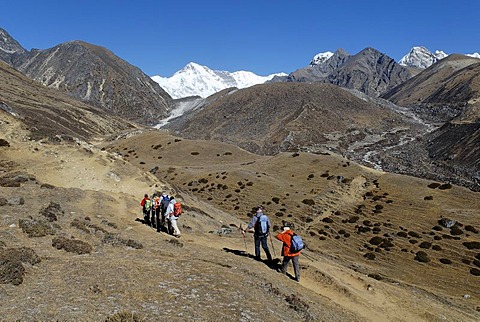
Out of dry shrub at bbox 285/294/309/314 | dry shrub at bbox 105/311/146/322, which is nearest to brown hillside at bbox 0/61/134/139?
dry shrub at bbox 285/294/309/314

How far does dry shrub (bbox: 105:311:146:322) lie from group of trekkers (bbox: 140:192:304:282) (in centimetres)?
758

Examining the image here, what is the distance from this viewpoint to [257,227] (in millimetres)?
17625

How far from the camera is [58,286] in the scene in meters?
10.8

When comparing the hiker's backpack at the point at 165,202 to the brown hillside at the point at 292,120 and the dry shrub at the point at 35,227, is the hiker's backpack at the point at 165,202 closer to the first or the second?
the dry shrub at the point at 35,227

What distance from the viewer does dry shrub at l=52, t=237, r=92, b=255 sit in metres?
14.7

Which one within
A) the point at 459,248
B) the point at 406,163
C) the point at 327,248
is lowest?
the point at 327,248

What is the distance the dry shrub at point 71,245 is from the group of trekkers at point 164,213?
6.84m

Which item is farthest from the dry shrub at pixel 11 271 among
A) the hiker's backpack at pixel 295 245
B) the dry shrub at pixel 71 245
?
the hiker's backpack at pixel 295 245

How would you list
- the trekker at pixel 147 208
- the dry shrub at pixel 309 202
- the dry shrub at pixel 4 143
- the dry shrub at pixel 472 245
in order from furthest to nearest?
the dry shrub at pixel 309 202 → the dry shrub at pixel 4 143 → the dry shrub at pixel 472 245 → the trekker at pixel 147 208

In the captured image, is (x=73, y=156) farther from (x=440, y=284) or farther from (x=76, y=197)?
(x=440, y=284)

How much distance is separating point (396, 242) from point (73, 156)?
33741 mm

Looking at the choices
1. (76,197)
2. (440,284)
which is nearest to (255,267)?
(76,197)

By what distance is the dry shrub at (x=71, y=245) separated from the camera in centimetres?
1467

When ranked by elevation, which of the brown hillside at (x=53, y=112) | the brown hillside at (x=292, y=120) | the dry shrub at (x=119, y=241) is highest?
the brown hillside at (x=292, y=120)
